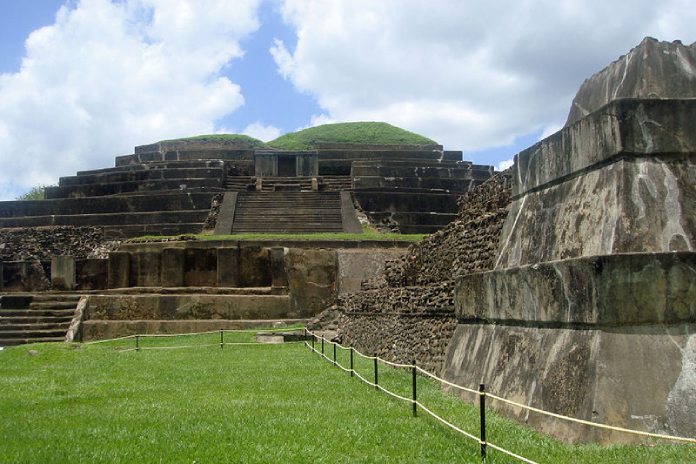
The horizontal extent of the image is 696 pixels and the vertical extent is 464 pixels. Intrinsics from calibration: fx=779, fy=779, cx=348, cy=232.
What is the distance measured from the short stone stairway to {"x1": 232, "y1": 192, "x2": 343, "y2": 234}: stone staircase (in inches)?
212

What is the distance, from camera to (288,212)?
76.1ft

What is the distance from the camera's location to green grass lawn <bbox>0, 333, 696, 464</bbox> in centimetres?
500

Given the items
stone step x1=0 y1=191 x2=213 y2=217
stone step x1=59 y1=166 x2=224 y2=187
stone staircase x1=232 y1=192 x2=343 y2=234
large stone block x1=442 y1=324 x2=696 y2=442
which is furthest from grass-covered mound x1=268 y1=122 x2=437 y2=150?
large stone block x1=442 y1=324 x2=696 y2=442

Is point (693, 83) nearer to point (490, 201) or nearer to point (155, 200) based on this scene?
point (490, 201)

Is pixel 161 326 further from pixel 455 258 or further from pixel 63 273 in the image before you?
pixel 455 258

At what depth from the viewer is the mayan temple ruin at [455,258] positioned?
5320mm

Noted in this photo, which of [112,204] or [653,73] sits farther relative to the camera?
[112,204]

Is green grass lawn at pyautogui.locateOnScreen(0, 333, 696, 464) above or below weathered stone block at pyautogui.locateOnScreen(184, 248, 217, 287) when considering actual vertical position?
below

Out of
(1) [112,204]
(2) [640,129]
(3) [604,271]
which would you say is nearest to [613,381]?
(3) [604,271]

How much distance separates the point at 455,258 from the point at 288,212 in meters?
13.2

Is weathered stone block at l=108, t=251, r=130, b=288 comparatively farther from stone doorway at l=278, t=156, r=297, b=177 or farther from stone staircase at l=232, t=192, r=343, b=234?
stone doorway at l=278, t=156, r=297, b=177

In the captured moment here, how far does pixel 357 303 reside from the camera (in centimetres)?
1448

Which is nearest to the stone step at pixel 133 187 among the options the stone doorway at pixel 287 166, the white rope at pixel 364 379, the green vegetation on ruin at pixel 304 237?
the stone doorway at pixel 287 166

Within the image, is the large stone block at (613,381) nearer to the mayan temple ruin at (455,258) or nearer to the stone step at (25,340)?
the mayan temple ruin at (455,258)
